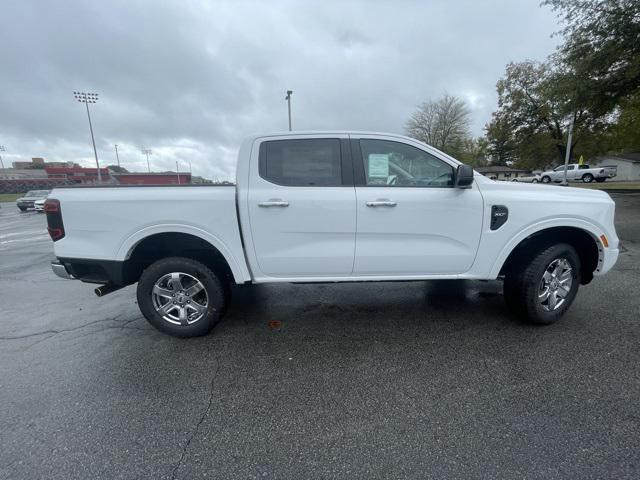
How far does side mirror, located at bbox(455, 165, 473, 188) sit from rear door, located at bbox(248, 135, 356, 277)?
38.4 inches

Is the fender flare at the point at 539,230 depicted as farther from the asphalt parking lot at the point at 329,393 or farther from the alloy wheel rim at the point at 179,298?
the alloy wheel rim at the point at 179,298

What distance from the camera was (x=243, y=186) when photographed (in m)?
2.96

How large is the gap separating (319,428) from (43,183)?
72.5 metres

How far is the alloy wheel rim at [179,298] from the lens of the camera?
310 cm

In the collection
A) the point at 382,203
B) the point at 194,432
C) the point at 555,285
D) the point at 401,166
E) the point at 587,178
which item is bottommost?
the point at 194,432

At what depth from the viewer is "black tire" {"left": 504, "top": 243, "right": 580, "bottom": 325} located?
3135 mm

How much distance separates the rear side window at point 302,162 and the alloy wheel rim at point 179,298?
1331mm

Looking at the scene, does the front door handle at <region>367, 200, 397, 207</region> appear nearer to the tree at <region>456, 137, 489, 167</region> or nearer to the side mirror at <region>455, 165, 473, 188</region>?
the side mirror at <region>455, 165, 473, 188</region>

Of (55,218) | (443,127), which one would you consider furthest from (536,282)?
(443,127)

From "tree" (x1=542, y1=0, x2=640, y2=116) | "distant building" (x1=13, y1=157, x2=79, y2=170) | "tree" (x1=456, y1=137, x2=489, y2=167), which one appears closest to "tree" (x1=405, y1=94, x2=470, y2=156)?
"tree" (x1=456, y1=137, x2=489, y2=167)

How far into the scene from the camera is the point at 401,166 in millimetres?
3092

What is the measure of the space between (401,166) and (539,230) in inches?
59.3

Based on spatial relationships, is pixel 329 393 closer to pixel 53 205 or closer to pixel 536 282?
pixel 536 282

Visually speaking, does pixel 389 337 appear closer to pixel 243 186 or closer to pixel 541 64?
pixel 243 186
